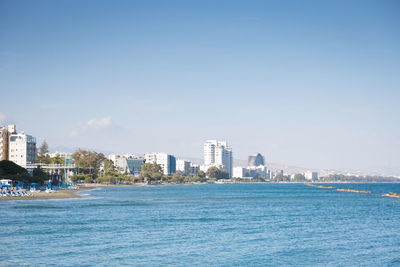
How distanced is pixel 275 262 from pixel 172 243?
303 inches

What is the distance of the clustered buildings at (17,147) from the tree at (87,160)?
33.1 meters

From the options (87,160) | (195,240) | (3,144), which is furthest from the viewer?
(87,160)

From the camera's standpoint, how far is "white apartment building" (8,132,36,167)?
132 meters

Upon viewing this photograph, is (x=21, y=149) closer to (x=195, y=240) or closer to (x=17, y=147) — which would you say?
(x=17, y=147)

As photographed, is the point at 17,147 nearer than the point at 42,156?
Yes

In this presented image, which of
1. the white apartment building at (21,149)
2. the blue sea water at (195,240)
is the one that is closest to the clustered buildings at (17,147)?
the white apartment building at (21,149)

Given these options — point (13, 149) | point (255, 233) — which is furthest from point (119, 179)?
point (255, 233)

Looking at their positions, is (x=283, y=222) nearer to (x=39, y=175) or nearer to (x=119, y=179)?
(x=39, y=175)

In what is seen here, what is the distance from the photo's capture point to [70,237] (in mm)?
32844

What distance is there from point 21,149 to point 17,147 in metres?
1.52

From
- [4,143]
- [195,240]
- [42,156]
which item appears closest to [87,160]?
[42,156]

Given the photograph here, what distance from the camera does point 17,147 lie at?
13288 cm

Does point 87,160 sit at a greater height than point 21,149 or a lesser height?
lesser

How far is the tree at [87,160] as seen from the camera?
17238 cm
